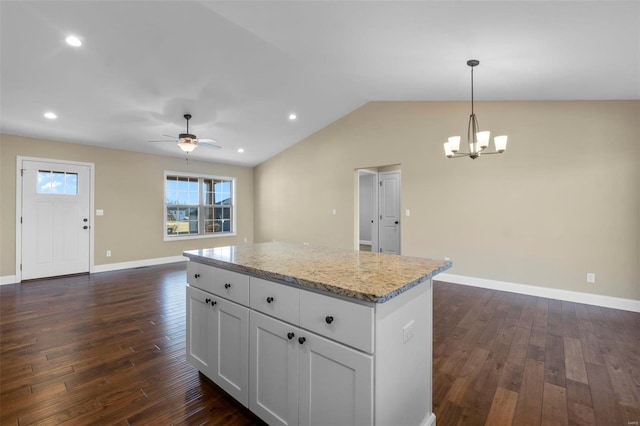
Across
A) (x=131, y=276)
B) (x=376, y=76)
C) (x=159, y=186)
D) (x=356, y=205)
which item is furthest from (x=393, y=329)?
(x=159, y=186)

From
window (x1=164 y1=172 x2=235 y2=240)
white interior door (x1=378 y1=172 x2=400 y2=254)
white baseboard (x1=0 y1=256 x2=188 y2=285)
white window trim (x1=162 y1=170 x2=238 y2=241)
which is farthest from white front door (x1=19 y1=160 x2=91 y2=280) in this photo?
white interior door (x1=378 y1=172 x2=400 y2=254)

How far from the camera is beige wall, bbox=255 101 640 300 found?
11.7 ft

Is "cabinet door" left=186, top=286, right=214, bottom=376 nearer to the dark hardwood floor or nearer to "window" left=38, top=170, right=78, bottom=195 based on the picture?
the dark hardwood floor

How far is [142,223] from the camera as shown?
6145 mm

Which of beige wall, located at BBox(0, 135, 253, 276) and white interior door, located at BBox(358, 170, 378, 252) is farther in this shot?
white interior door, located at BBox(358, 170, 378, 252)

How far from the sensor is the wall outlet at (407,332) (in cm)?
133

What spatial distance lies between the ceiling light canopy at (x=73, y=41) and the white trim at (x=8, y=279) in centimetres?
410

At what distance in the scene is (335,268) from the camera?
1.57 meters

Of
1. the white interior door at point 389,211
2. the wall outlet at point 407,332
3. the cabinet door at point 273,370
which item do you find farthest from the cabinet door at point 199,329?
the white interior door at point 389,211

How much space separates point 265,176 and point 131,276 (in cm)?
389

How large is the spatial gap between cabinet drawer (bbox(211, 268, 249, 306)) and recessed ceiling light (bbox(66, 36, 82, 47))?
2.90 meters

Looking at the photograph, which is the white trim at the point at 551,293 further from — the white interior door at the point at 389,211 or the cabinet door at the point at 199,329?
the cabinet door at the point at 199,329

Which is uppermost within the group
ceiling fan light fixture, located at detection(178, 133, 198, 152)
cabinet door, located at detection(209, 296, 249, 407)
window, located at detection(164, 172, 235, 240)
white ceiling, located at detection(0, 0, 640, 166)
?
white ceiling, located at detection(0, 0, 640, 166)

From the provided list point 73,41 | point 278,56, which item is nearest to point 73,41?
point 73,41
